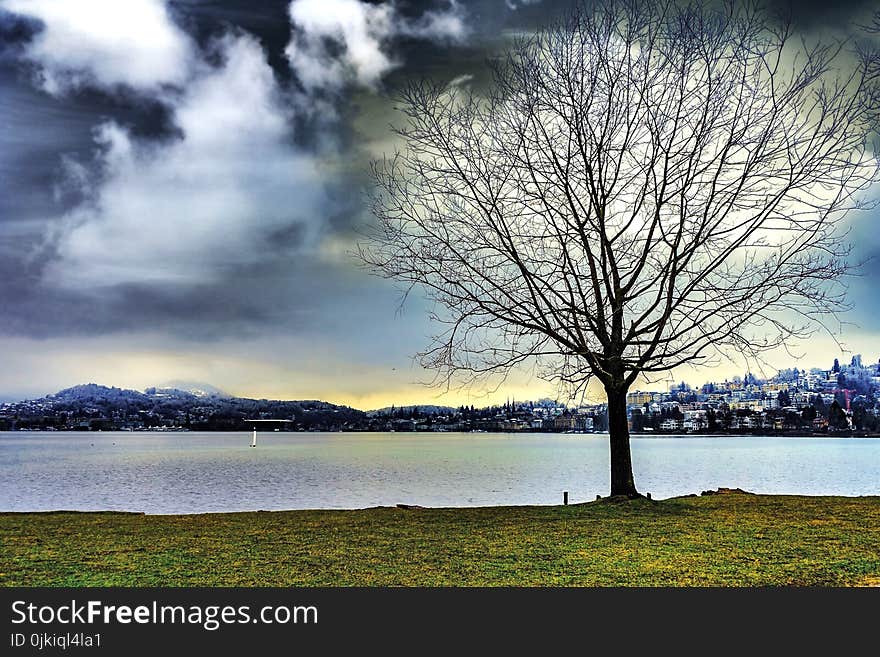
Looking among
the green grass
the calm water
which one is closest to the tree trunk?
the green grass

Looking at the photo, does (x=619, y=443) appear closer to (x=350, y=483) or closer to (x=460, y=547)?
(x=460, y=547)

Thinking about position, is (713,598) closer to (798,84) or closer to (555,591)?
(555,591)

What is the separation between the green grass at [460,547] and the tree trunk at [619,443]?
1.09 m

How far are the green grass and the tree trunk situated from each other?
1.09 meters

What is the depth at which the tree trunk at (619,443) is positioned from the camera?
16.5 metres

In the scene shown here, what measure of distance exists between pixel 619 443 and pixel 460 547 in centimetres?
A: 694

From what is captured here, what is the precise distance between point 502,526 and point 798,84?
10653 millimetres

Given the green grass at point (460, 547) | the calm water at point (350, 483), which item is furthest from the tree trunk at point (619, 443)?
the calm water at point (350, 483)

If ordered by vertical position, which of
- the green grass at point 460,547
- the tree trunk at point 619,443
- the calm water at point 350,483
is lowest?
the calm water at point 350,483

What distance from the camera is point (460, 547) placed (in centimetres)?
1069

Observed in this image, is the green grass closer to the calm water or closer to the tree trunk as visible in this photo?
the tree trunk

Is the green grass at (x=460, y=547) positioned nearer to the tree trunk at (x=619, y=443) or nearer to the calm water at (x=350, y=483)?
the tree trunk at (x=619, y=443)

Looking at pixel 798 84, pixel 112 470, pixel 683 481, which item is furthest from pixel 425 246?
pixel 112 470

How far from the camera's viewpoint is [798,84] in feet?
52.0
